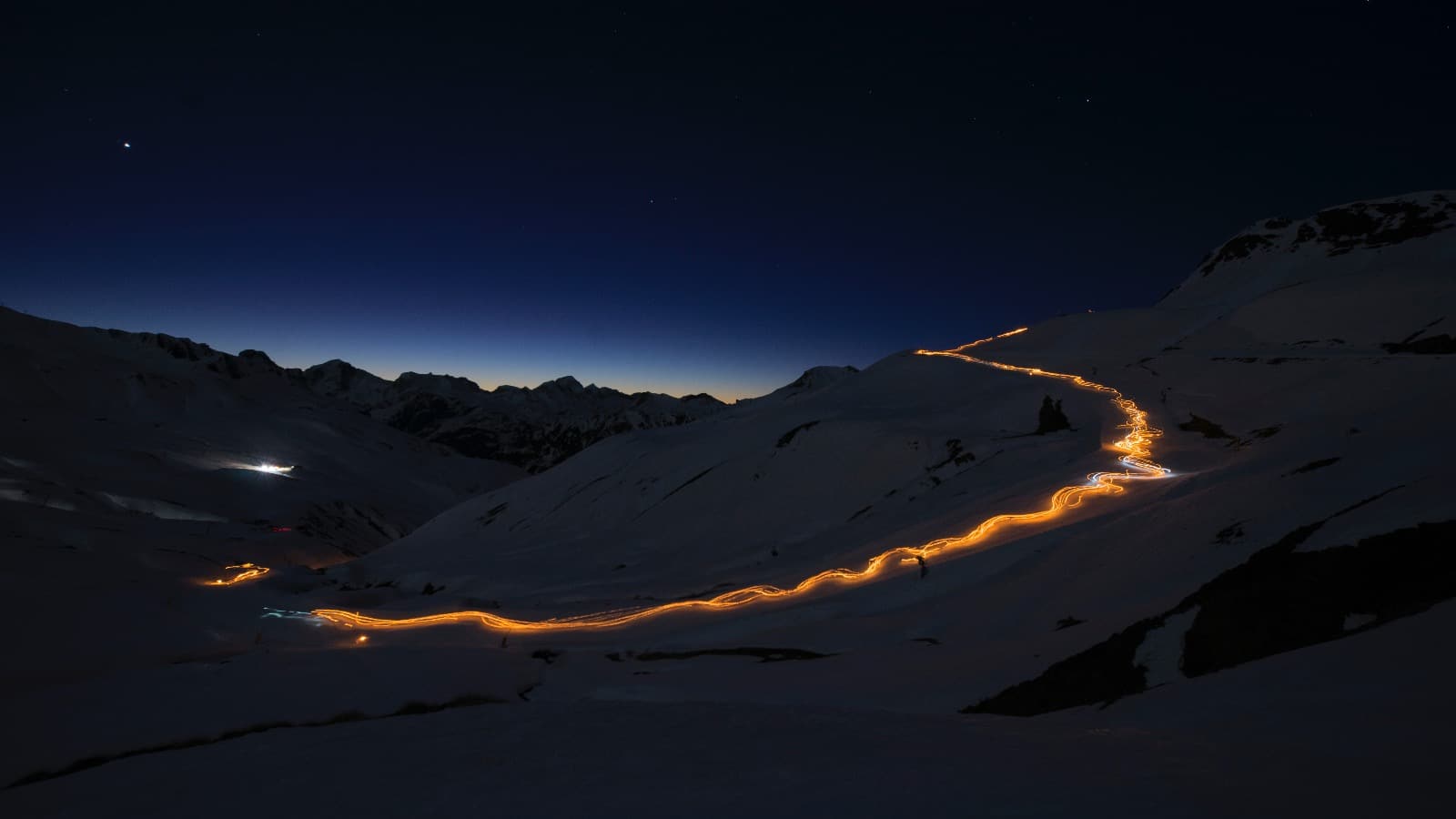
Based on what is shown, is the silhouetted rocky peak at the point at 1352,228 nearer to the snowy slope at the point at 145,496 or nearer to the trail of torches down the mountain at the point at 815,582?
the trail of torches down the mountain at the point at 815,582

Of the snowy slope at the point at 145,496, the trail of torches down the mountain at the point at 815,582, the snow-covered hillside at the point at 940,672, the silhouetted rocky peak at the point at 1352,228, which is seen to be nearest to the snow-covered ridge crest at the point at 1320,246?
the silhouetted rocky peak at the point at 1352,228

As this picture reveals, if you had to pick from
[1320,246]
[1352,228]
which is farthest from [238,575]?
[1352,228]

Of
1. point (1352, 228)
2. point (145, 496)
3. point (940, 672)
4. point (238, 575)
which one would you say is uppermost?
point (1352, 228)

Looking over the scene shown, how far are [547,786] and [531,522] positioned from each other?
38231 mm

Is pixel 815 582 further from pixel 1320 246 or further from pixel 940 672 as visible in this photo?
pixel 1320 246

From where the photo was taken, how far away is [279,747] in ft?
18.9

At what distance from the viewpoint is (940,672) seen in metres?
8.95

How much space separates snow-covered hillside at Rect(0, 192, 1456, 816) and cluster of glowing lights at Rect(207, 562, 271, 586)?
688 millimetres

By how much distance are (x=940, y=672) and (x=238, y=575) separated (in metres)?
24.7

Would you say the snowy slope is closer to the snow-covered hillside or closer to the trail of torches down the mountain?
the snow-covered hillside

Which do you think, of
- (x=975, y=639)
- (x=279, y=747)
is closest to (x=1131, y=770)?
(x=975, y=639)

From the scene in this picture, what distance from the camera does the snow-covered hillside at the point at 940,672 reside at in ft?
13.8

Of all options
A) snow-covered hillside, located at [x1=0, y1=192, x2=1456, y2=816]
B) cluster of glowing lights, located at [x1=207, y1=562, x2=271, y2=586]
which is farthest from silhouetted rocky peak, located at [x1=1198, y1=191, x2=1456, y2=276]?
cluster of glowing lights, located at [x1=207, y1=562, x2=271, y2=586]

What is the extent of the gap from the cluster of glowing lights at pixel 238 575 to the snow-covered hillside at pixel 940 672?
688 mm
